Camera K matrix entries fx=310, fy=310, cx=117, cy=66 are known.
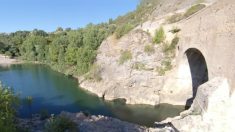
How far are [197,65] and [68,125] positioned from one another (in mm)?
19511

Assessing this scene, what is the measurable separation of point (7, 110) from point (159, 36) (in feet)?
85.8

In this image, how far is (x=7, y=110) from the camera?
40.1 feet

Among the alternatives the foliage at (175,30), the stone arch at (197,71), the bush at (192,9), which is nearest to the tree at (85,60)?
the foliage at (175,30)

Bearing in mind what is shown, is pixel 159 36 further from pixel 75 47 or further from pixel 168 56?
pixel 75 47

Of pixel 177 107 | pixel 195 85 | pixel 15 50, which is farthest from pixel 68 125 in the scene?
pixel 15 50

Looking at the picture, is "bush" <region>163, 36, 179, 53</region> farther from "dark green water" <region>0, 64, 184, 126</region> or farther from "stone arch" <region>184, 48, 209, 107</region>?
"dark green water" <region>0, 64, 184, 126</region>

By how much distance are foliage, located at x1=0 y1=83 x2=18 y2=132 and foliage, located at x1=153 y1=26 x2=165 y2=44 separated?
977 inches

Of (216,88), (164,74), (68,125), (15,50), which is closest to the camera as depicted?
(68,125)

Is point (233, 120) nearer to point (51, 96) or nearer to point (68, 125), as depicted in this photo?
point (68, 125)

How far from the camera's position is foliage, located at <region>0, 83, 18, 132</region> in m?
11.1

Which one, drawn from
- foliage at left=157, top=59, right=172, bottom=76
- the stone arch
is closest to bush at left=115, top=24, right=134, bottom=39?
foliage at left=157, top=59, right=172, bottom=76

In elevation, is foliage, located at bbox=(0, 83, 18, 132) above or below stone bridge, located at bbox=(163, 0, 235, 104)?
below

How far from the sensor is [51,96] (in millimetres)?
38156

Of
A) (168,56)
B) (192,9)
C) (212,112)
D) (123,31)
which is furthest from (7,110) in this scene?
(123,31)
